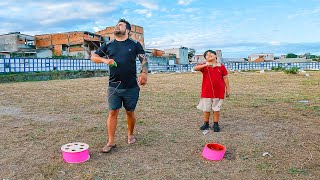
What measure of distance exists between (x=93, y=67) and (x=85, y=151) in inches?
1152

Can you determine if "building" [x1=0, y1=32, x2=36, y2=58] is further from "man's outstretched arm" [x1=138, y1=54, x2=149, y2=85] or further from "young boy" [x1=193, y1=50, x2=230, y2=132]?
"man's outstretched arm" [x1=138, y1=54, x2=149, y2=85]

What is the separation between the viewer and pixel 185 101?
9.34 meters

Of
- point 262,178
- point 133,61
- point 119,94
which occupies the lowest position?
point 262,178

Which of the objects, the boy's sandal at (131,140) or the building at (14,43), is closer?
the boy's sandal at (131,140)

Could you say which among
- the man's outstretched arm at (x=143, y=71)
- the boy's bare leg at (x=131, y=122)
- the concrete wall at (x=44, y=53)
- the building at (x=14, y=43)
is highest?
the building at (x=14, y=43)

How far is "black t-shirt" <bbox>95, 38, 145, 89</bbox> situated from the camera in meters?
4.20

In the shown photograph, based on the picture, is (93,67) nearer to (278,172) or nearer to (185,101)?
(185,101)

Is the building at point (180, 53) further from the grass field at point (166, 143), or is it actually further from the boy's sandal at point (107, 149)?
the boy's sandal at point (107, 149)

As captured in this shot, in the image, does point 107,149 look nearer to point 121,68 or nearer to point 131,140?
point 131,140

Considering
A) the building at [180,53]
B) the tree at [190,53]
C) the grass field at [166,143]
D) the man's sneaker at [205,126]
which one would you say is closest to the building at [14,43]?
the building at [180,53]

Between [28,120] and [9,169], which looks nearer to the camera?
[9,169]

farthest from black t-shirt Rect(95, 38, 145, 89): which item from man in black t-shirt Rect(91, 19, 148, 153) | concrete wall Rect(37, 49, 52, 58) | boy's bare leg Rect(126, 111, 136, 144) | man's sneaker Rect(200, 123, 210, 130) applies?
concrete wall Rect(37, 49, 52, 58)

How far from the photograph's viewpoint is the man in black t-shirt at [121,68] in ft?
13.8

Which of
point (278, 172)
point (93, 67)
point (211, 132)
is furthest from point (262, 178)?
point (93, 67)
